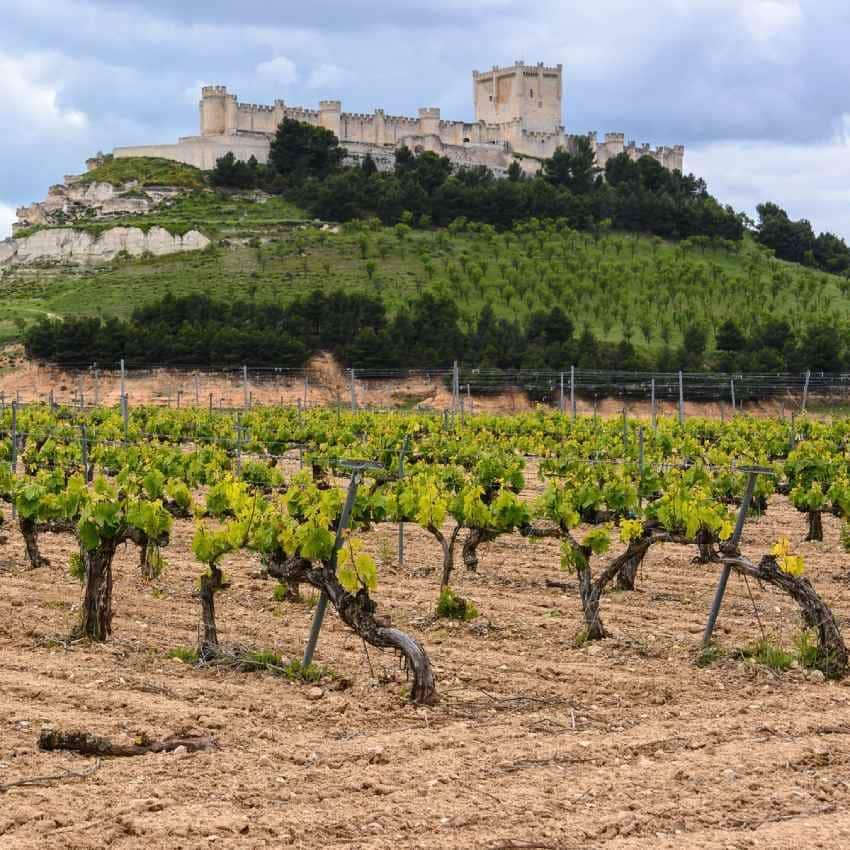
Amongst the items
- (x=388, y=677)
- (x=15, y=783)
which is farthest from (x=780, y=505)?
(x=15, y=783)

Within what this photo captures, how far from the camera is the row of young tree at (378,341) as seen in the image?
41.9 m

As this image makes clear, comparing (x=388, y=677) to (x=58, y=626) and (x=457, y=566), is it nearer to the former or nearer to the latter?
(x=58, y=626)

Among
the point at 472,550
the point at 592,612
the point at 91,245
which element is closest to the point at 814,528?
the point at 472,550

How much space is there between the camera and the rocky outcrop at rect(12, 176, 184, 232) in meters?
73.3

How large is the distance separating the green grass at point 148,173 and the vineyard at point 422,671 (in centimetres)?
6512

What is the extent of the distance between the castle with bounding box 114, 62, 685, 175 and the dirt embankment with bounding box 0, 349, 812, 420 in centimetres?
3992

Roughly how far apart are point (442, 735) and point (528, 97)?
87604 mm

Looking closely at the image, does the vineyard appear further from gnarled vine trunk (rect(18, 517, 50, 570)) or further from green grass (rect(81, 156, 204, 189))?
green grass (rect(81, 156, 204, 189))

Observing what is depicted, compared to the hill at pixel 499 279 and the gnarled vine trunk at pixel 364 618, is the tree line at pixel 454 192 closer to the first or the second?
the hill at pixel 499 279

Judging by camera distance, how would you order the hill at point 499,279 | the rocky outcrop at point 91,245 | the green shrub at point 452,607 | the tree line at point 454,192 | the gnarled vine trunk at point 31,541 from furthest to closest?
the tree line at point 454,192, the rocky outcrop at point 91,245, the hill at point 499,279, the gnarled vine trunk at point 31,541, the green shrub at point 452,607

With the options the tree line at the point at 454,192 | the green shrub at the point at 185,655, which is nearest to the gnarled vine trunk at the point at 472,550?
the green shrub at the point at 185,655

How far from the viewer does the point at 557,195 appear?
2798 inches

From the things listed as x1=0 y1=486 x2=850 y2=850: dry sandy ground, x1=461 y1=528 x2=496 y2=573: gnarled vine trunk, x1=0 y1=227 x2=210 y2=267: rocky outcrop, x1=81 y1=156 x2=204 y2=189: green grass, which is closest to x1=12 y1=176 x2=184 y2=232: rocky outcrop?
x1=81 y1=156 x2=204 y2=189: green grass

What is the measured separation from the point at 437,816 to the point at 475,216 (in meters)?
66.4
